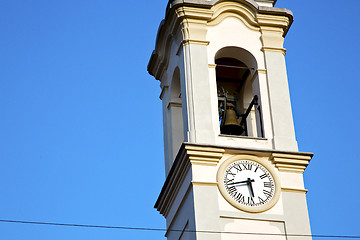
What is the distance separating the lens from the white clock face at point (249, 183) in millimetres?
22891

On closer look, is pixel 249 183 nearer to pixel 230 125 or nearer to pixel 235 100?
pixel 230 125

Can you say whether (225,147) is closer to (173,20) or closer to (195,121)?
(195,121)

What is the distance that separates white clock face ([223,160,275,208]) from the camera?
75.1ft

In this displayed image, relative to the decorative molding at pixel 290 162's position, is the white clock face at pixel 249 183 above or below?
below

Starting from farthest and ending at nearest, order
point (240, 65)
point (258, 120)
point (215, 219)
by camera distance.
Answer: point (240, 65), point (258, 120), point (215, 219)

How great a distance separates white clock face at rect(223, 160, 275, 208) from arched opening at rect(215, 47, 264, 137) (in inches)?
45.1

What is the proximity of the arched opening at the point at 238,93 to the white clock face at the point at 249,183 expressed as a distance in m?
1.15

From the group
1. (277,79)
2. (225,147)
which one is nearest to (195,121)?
(225,147)

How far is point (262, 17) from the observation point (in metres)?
25.5

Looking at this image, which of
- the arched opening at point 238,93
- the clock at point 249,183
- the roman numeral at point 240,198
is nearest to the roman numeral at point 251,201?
the clock at point 249,183

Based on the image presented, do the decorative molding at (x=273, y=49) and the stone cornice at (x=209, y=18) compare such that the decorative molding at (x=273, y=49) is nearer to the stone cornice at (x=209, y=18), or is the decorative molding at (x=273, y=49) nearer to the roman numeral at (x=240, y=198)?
the stone cornice at (x=209, y=18)

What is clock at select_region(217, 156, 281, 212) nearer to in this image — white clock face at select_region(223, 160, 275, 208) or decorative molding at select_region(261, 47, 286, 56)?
white clock face at select_region(223, 160, 275, 208)

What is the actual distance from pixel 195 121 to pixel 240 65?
10.5ft

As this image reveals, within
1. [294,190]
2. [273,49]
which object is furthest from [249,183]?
[273,49]
